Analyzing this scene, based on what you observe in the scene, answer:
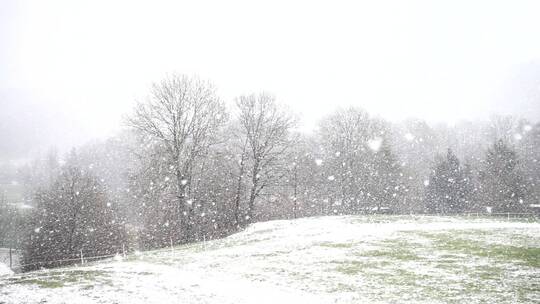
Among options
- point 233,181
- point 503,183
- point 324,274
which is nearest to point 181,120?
point 233,181

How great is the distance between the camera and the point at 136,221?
3054 inches

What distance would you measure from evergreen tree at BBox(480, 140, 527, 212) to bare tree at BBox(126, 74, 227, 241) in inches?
2032

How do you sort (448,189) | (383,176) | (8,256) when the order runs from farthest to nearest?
1. (448,189)
2. (8,256)
3. (383,176)

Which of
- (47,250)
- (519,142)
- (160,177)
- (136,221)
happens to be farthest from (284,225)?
(519,142)

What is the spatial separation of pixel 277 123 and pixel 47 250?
38805mm

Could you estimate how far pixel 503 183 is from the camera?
66.2 metres

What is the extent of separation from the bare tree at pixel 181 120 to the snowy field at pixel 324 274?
47.3 feet

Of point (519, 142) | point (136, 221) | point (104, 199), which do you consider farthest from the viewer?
point (519, 142)

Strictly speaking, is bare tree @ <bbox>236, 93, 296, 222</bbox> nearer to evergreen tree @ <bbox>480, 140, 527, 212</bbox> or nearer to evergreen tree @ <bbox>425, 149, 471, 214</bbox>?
evergreen tree @ <bbox>425, 149, 471, 214</bbox>

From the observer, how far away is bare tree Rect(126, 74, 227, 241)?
4116 centimetres

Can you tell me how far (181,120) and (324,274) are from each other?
2935 cm

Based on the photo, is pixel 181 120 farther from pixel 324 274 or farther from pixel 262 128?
pixel 324 274

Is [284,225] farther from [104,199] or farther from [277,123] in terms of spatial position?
[104,199]

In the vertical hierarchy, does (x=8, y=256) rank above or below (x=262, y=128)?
below
